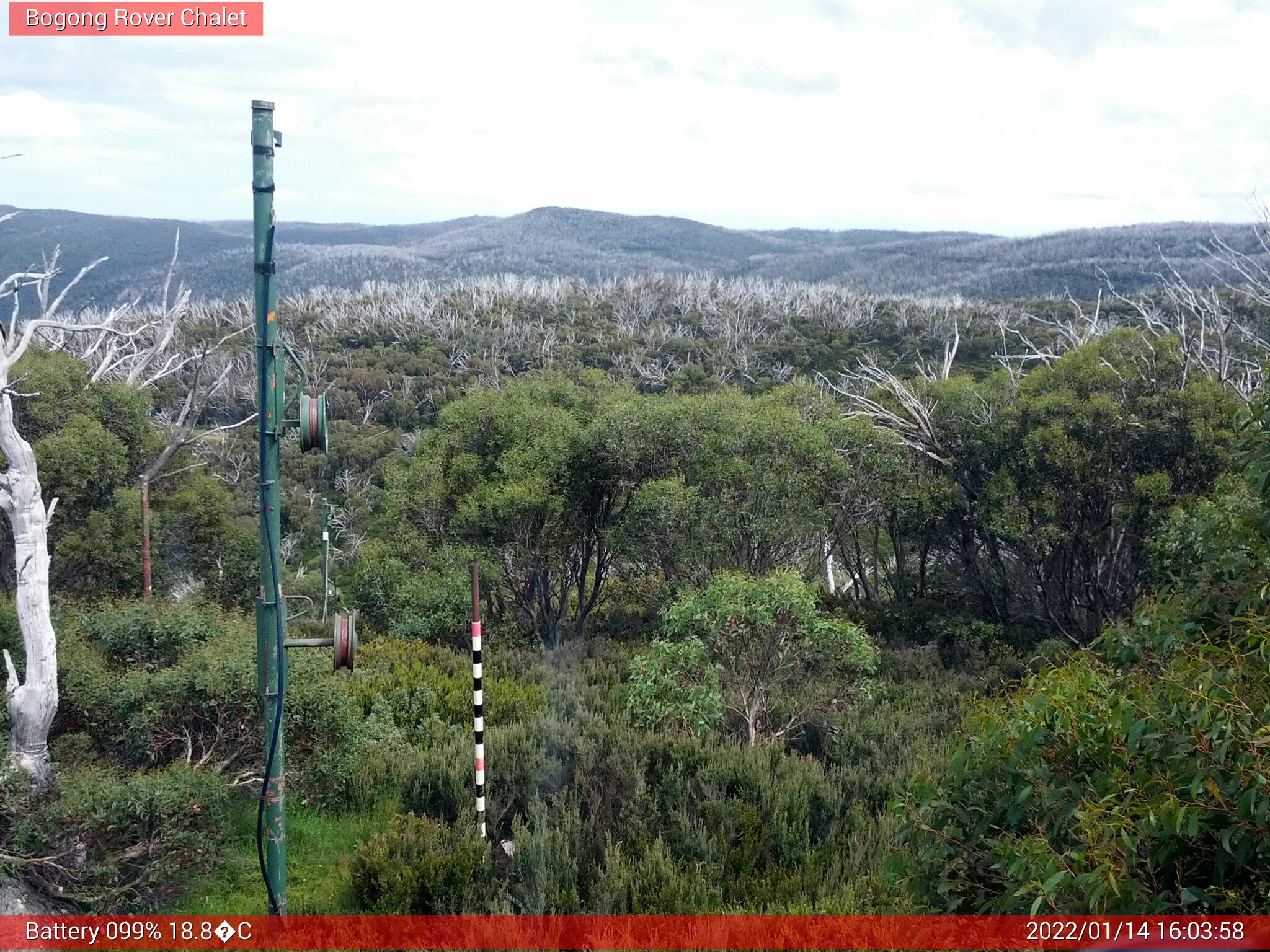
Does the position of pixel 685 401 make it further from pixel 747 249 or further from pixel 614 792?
pixel 747 249

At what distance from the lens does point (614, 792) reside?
730cm

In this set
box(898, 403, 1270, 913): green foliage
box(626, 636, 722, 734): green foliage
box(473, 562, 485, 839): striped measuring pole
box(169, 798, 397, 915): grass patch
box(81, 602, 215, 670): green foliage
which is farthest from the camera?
box(626, 636, 722, 734): green foliage

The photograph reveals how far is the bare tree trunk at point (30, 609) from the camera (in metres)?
6.79

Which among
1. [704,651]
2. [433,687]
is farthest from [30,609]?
[704,651]

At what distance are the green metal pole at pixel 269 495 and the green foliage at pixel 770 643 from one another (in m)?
4.82

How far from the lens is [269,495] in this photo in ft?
16.8

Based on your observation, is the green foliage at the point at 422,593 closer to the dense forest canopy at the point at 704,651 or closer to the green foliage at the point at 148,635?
the dense forest canopy at the point at 704,651

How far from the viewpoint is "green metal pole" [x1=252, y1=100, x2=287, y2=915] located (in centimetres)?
504

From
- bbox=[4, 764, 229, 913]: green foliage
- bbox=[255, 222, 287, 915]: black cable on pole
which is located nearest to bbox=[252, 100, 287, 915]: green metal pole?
bbox=[255, 222, 287, 915]: black cable on pole

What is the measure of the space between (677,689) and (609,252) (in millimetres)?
66974

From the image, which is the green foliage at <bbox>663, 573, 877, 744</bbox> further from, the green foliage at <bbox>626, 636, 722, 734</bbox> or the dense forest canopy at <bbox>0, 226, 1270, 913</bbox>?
the green foliage at <bbox>626, 636, 722, 734</bbox>

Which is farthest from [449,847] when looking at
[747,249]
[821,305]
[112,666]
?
[747,249]

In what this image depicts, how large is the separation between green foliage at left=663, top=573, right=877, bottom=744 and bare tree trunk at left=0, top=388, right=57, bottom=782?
16.4 ft

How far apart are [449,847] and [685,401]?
795cm
